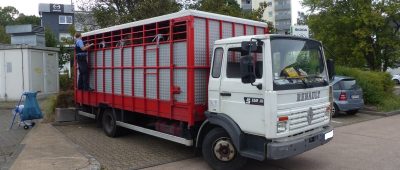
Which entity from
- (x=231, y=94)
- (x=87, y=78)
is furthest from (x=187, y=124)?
(x=87, y=78)

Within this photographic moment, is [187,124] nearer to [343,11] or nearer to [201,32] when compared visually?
[201,32]

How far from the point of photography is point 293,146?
627cm

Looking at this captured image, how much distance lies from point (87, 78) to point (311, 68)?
6448mm

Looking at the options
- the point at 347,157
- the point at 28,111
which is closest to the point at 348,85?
the point at 347,157

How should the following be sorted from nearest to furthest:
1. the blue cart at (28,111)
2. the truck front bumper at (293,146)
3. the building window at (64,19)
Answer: the truck front bumper at (293,146)
the blue cart at (28,111)
the building window at (64,19)

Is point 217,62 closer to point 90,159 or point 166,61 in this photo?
point 166,61

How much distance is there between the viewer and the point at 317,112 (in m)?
7.01

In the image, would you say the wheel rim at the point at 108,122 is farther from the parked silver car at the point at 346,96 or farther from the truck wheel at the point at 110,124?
the parked silver car at the point at 346,96

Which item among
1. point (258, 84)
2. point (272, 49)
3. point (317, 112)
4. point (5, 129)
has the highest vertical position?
point (272, 49)

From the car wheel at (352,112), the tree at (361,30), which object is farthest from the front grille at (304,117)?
the tree at (361,30)

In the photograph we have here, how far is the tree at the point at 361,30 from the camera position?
64.2ft

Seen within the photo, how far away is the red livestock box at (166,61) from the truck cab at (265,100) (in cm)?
36

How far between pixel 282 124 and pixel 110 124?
17.7 feet

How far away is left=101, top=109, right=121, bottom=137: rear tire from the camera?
33.1ft
